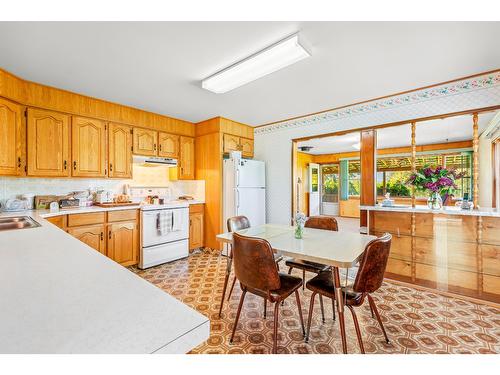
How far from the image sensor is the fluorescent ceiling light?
1882 millimetres

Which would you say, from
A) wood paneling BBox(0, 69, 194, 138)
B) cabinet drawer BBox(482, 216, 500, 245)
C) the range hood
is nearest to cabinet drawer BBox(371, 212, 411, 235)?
cabinet drawer BBox(482, 216, 500, 245)

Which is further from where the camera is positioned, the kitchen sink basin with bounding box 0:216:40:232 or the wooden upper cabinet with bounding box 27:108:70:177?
the wooden upper cabinet with bounding box 27:108:70:177

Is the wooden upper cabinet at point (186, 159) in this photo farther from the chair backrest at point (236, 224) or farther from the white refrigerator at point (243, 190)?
the chair backrest at point (236, 224)

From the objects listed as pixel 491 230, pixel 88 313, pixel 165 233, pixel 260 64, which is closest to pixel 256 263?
pixel 88 313

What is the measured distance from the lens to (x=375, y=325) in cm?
197

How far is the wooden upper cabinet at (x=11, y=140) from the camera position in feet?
7.86

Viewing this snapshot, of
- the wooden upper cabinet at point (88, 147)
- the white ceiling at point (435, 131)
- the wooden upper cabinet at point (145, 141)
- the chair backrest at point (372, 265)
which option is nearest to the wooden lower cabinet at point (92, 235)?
the wooden upper cabinet at point (88, 147)

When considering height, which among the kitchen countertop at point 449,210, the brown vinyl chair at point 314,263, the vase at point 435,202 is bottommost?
the brown vinyl chair at point 314,263

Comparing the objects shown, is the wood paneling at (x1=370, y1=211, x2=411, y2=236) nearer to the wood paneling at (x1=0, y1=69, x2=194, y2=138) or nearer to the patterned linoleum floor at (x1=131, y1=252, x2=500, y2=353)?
the patterned linoleum floor at (x1=131, y1=252, x2=500, y2=353)

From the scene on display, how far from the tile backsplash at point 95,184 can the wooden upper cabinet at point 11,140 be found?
38 cm

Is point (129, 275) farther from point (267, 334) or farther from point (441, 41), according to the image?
point (441, 41)

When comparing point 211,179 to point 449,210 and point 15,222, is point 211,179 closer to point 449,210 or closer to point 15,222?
point 15,222

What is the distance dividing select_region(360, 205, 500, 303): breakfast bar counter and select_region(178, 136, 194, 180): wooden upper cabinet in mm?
2907
